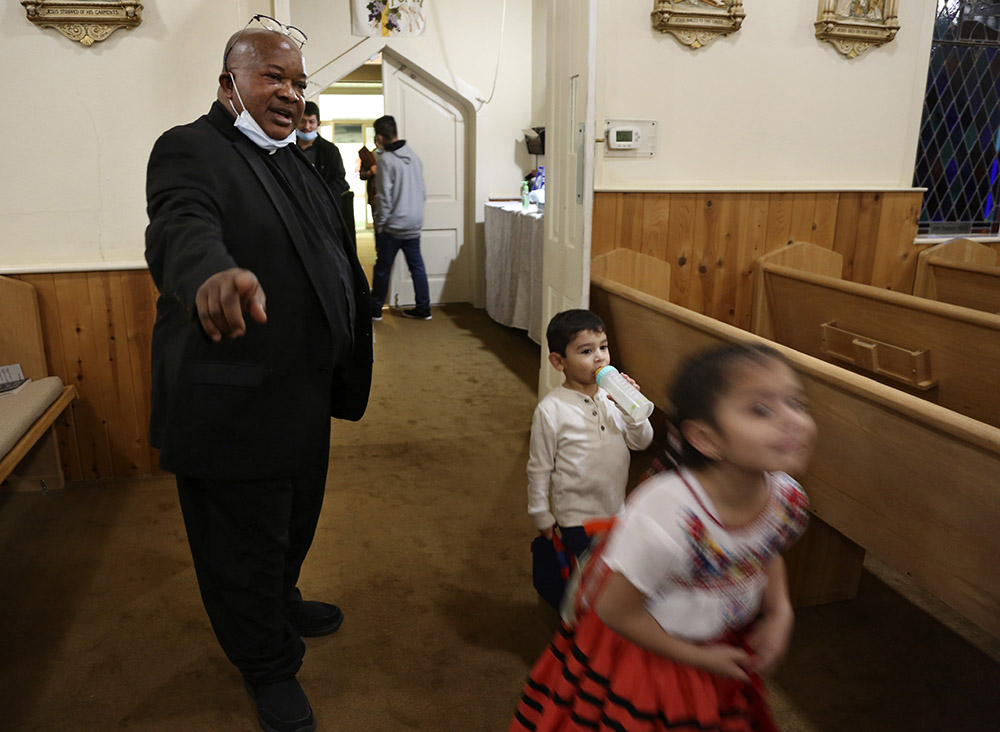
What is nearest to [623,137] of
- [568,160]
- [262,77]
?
[568,160]

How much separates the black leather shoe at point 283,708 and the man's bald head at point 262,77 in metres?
1.21

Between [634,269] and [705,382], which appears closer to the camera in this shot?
[705,382]

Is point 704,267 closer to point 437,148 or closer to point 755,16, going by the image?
point 755,16

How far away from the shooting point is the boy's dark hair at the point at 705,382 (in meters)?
0.99

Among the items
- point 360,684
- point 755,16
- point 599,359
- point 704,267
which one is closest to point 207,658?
point 360,684

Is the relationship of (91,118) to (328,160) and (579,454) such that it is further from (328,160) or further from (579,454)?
(328,160)

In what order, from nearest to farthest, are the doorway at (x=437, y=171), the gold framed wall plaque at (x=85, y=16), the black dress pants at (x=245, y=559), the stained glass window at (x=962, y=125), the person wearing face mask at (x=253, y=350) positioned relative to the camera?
the person wearing face mask at (x=253, y=350) < the black dress pants at (x=245, y=559) < the gold framed wall plaque at (x=85, y=16) < the stained glass window at (x=962, y=125) < the doorway at (x=437, y=171)

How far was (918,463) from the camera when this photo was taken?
1.50 m

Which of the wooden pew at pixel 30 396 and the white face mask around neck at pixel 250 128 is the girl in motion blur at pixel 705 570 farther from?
the wooden pew at pixel 30 396

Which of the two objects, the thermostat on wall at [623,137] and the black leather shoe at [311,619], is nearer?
the black leather shoe at [311,619]

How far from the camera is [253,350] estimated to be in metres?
1.54

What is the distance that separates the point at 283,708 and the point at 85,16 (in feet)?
7.86

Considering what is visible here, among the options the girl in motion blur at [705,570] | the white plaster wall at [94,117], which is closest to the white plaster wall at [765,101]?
the white plaster wall at [94,117]

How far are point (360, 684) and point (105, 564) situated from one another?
107 cm
